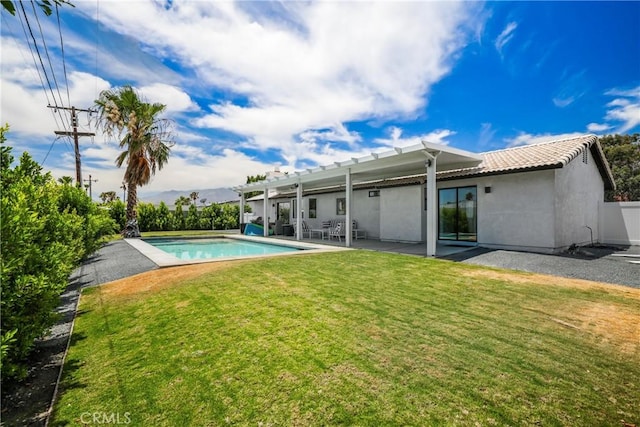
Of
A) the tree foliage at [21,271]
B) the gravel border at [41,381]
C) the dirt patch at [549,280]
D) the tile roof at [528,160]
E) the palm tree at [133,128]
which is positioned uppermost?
→ the palm tree at [133,128]

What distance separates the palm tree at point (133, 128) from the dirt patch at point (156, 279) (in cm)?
1393

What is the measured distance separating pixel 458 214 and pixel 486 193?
1707 millimetres

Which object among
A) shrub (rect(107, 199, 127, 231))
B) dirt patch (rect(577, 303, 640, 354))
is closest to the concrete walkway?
dirt patch (rect(577, 303, 640, 354))

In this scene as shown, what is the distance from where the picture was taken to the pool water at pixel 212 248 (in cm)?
1502

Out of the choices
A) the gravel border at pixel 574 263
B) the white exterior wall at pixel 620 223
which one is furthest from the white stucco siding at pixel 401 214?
the white exterior wall at pixel 620 223

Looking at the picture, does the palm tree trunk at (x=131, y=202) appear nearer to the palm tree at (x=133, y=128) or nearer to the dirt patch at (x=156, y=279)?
the palm tree at (x=133, y=128)

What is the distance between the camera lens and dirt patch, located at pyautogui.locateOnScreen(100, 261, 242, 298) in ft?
22.6

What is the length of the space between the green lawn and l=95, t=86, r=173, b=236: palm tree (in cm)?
1571

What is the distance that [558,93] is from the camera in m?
22.8

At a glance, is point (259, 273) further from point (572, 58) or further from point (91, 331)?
point (572, 58)

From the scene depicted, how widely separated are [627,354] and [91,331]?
748cm

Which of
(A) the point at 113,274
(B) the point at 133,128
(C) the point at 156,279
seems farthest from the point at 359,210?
(B) the point at 133,128

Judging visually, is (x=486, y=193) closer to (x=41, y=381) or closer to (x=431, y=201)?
(x=431, y=201)

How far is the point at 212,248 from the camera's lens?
17.2 m
